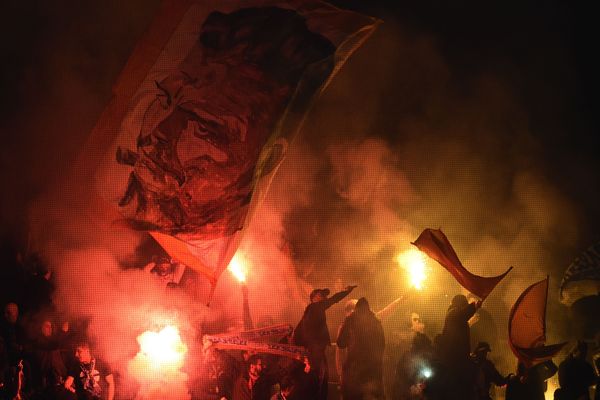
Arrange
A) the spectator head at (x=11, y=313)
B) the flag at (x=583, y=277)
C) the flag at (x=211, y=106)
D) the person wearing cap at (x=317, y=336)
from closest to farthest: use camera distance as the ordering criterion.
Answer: the flag at (x=211, y=106), the spectator head at (x=11, y=313), the person wearing cap at (x=317, y=336), the flag at (x=583, y=277)

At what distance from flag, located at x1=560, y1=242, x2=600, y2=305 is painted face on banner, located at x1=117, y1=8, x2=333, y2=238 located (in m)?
4.89

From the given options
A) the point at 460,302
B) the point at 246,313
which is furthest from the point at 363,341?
the point at 246,313

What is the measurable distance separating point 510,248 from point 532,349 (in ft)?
11.3

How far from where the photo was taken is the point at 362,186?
31.2 feet

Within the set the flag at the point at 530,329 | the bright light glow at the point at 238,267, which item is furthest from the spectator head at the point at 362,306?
the bright light glow at the point at 238,267

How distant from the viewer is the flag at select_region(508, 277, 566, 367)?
6.39 metres

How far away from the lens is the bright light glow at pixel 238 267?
308 inches

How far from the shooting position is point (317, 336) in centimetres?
650

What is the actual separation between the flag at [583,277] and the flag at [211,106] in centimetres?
468

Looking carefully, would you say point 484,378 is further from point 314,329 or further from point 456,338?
point 314,329

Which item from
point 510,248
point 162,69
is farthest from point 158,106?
point 510,248

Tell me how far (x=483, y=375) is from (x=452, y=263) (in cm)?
130

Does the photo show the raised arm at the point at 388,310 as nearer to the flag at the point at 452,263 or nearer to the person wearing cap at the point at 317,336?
the flag at the point at 452,263

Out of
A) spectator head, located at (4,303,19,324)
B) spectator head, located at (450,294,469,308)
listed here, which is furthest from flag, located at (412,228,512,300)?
spectator head, located at (4,303,19,324)
